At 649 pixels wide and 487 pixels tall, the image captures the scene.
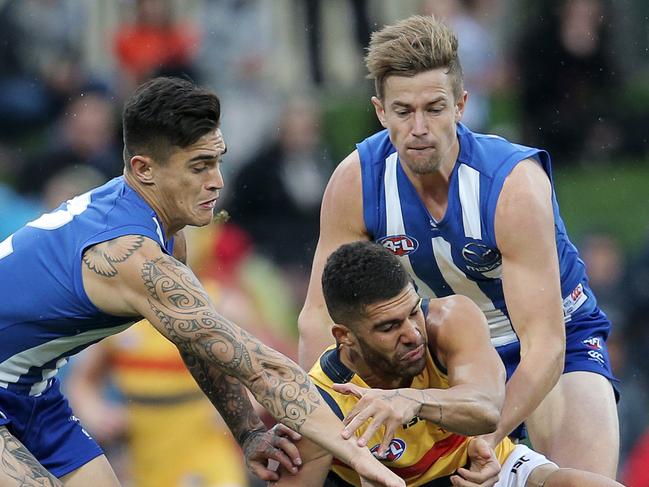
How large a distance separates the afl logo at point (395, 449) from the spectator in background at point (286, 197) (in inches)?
208

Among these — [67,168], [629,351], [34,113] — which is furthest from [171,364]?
[629,351]

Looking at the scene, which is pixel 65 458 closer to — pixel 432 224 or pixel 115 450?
pixel 432 224

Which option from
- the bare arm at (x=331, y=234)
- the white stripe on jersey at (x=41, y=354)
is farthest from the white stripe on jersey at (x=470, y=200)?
the white stripe on jersey at (x=41, y=354)

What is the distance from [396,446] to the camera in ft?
17.7

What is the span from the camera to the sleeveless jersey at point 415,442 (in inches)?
212

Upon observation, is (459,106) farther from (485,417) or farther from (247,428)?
(247,428)

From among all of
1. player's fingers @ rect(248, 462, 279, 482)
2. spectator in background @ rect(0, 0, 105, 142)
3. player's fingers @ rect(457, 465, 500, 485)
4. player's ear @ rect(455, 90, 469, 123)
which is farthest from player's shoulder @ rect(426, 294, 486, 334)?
spectator in background @ rect(0, 0, 105, 142)

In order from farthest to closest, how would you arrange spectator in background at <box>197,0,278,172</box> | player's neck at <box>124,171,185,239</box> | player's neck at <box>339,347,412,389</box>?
spectator in background at <box>197,0,278,172</box> < player's neck at <box>339,347,412,389</box> < player's neck at <box>124,171,185,239</box>

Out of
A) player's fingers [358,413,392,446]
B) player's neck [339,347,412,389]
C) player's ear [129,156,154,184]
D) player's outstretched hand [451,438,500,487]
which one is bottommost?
player's outstretched hand [451,438,500,487]

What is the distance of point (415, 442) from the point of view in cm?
545

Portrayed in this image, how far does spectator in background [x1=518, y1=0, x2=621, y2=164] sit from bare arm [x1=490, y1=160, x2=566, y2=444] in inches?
218

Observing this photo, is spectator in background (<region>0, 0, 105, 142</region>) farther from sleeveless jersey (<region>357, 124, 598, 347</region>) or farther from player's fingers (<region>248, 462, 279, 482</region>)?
player's fingers (<region>248, 462, 279, 482</region>)

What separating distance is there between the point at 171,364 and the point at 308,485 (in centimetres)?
379

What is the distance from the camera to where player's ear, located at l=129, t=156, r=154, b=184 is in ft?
17.1
